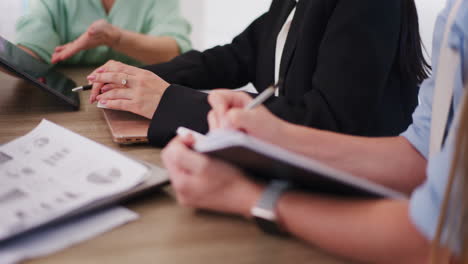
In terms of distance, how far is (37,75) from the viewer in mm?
1021

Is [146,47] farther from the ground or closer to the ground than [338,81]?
closer to the ground

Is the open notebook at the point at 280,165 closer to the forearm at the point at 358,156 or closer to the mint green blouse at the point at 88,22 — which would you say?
the forearm at the point at 358,156

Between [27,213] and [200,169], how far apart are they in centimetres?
19

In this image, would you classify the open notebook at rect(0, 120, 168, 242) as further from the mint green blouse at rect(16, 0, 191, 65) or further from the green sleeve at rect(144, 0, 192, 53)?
the green sleeve at rect(144, 0, 192, 53)

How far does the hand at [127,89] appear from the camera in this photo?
0.87m

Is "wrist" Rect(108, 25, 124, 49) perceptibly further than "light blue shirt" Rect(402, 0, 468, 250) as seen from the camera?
Yes

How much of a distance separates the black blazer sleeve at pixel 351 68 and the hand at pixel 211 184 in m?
0.33

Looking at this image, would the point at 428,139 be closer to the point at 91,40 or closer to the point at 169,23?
the point at 91,40

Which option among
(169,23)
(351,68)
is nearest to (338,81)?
(351,68)

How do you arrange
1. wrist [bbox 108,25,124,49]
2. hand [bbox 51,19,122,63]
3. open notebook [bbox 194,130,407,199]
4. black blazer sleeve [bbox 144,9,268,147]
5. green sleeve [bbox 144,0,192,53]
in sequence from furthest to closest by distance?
green sleeve [bbox 144,0,192,53]
wrist [bbox 108,25,124,49]
hand [bbox 51,19,122,63]
black blazer sleeve [bbox 144,9,268,147]
open notebook [bbox 194,130,407,199]

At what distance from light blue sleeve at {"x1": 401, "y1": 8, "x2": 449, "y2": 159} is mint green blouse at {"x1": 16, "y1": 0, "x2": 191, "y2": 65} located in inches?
41.8

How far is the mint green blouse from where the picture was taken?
Result: 1.45m

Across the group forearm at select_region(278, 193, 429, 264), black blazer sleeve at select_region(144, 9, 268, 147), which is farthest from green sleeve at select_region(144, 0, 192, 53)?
forearm at select_region(278, 193, 429, 264)

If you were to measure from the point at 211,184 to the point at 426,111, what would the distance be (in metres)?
0.38
